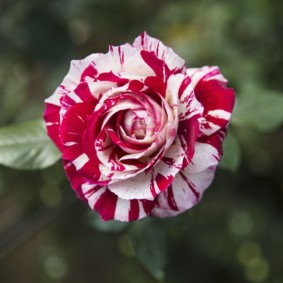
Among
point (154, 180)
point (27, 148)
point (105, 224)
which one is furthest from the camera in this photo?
point (105, 224)

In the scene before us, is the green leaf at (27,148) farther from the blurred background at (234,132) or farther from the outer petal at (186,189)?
the blurred background at (234,132)

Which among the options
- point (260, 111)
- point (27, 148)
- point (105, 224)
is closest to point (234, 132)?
point (260, 111)

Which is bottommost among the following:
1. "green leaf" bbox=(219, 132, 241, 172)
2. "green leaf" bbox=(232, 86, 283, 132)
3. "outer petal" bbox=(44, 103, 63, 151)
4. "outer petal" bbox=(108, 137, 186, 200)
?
"green leaf" bbox=(232, 86, 283, 132)

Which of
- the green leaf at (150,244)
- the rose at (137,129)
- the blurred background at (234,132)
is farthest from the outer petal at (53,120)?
the blurred background at (234,132)

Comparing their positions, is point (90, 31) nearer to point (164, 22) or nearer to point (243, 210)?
point (164, 22)

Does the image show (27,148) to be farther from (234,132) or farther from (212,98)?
(234,132)

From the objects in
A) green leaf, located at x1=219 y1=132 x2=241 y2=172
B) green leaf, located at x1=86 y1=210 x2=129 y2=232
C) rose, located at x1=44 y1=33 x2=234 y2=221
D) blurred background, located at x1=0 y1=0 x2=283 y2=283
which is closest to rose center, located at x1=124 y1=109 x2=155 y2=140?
rose, located at x1=44 y1=33 x2=234 y2=221

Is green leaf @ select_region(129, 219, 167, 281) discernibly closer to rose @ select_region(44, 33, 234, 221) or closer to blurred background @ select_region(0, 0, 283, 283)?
rose @ select_region(44, 33, 234, 221)
